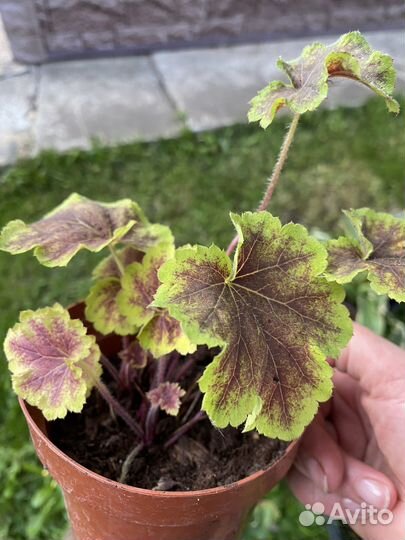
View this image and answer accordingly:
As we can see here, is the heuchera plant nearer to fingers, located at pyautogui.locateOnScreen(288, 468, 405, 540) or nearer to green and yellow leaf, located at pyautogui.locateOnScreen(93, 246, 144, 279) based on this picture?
green and yellow leaf, located at pyautogui.locateOnScreen(93, 246, 144, 279)

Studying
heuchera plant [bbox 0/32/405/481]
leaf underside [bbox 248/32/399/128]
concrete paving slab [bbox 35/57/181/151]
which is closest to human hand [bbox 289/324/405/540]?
heuchera plant [bbox 0/32/405/481]

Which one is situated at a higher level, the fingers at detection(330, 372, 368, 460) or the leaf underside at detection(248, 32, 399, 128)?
the leaf underside at detection(248, 32, 399, 128)

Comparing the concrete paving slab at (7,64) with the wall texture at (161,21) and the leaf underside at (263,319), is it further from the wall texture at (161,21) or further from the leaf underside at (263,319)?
the leaf underside at (263,319)

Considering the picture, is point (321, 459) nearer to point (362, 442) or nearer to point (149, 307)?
point (362, 442)

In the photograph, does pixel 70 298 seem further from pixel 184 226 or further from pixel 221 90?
pixel 221 90

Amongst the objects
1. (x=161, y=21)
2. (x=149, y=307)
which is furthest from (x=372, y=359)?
(x=161, y=21)
